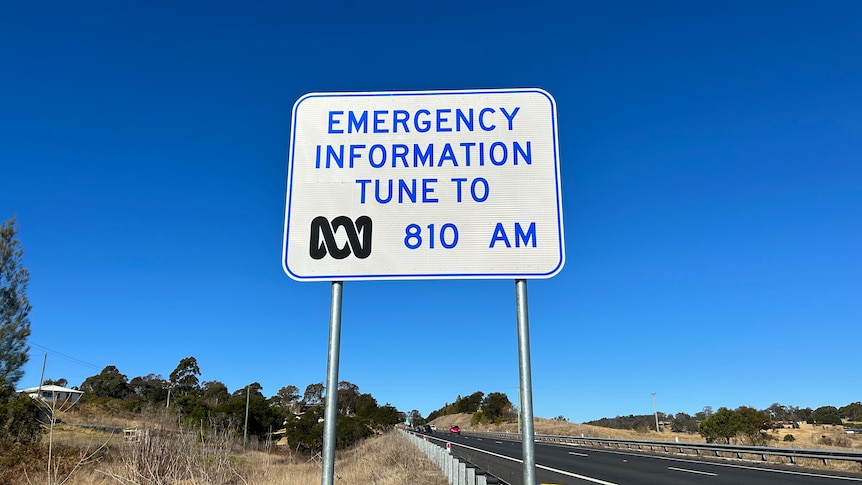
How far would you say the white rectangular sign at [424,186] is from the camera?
256cm

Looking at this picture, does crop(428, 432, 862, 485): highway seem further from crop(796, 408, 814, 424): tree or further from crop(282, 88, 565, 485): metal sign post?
crop(796, 408, 814, 424): tree

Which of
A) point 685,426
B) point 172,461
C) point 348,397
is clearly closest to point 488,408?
point 348,397

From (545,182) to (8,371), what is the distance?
24135 millimetres

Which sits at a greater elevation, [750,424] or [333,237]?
[333,237]

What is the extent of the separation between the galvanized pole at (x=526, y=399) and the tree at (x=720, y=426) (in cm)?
4014

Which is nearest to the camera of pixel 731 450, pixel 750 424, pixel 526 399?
pixel 526 399

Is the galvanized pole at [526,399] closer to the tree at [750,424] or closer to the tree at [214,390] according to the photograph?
the tree at [750,424]

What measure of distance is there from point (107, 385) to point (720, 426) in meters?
79.7

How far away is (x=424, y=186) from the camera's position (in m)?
2.70

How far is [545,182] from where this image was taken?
265 centimetres

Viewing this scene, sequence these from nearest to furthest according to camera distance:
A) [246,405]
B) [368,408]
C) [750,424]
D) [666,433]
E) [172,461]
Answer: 1. [172,461]
2. [750,424]
3. [246,405]
4. [666,433]
5. [368,408]

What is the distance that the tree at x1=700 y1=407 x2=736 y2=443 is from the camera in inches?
1401

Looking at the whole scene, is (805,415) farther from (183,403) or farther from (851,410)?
(183,403)

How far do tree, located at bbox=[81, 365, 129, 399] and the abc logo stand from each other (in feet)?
293
